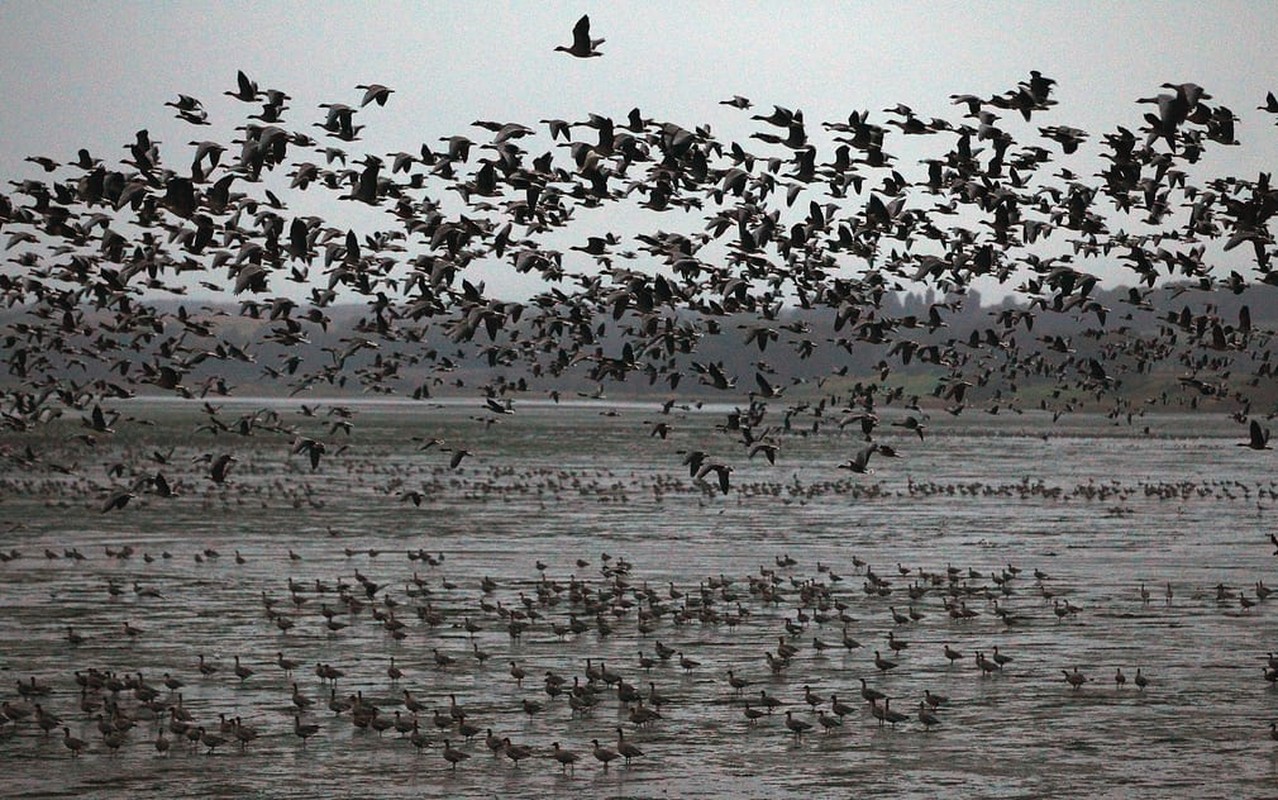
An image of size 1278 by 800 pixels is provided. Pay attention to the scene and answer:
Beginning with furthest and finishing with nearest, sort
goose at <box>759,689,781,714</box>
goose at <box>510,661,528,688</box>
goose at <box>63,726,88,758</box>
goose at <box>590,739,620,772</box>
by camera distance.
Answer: goose at <box>510,661,528,688</box> < goose at <box>759,689,781,714</box> < goose at <box>63,726,88,758</box> < goose at <box>590,739,620,772</box>

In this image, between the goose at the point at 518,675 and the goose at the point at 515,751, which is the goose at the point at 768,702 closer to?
the goose at the point at 518,675

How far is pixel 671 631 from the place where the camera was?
31578mm

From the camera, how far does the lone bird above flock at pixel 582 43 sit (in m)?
24.8

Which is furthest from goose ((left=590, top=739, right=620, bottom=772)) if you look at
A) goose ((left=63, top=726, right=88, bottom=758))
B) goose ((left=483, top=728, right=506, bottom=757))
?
goose ((left=63, top=726, right=88, bottom=758))

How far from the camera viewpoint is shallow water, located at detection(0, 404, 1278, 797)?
21.4 meters

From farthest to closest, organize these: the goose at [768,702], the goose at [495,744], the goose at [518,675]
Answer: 1. the goose at [518,675]
2. the goose at [768,702]
3. the goose at [495,744]

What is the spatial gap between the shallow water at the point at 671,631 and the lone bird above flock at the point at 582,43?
1006 centimetres

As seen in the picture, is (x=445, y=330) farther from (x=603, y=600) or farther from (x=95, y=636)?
(x=95, y=636)

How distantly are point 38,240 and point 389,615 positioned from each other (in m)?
10.2

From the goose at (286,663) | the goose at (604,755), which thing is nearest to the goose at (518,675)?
the goose at (286,663)

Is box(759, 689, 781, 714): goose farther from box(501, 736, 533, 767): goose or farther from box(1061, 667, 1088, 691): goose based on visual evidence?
box(1061, 667, 1088, 691): goose

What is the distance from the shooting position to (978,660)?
27.5m

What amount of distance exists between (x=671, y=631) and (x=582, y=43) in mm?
12052

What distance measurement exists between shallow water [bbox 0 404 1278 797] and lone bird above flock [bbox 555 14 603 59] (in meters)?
10.1
